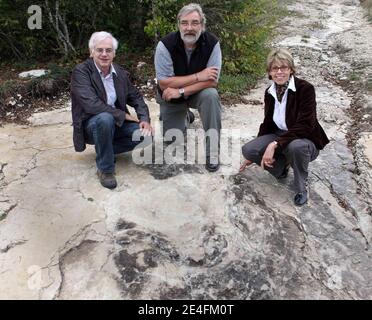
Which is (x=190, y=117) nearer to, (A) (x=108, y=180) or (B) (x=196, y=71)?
(B) (x=196, y=71)

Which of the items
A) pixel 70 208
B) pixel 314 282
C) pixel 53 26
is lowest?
pixel 314 282

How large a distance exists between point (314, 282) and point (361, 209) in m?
1.14

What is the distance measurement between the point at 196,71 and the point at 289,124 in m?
1.03

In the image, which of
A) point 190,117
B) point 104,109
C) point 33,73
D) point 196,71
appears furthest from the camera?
point 33,73

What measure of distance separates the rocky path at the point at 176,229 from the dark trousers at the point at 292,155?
20 centimetres

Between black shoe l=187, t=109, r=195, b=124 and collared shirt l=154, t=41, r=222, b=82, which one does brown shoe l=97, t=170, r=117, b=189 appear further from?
black shoe l=187, t=109, r=195, b=124

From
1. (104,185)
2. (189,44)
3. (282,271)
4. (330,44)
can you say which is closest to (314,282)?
(282,271)

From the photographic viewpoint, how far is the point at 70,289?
9.80 ft

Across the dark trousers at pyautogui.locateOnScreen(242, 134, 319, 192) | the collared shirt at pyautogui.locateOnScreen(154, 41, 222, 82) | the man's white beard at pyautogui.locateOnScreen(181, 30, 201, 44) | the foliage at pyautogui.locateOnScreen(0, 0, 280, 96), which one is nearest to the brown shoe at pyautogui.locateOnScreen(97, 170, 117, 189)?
the collared shirt at pyautogui.locateOnScreen(154, 41, 222, 82)

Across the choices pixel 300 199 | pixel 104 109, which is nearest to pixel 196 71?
pixel 104 109

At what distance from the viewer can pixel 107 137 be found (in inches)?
149

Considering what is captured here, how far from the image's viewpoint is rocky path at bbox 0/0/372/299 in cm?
311

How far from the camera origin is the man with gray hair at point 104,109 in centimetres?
378
